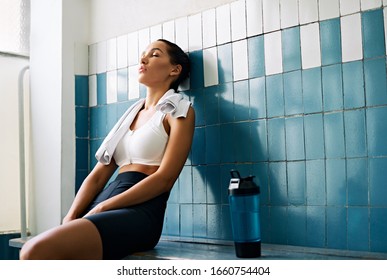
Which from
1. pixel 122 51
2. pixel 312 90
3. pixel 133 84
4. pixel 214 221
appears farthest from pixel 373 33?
pixel 122 51

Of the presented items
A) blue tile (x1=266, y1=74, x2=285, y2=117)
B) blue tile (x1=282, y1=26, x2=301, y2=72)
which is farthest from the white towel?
blue tile (x1=282, y1=26, x2=301, y2=72)

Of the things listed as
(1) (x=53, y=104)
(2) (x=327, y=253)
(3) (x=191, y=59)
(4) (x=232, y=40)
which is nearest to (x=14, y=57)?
(1) (x=53, y=104)

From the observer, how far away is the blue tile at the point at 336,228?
174 centimetres

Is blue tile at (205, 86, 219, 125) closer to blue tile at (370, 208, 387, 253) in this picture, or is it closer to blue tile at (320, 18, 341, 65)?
blue tile at (320, 18, 341, 65)

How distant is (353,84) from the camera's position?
174cm

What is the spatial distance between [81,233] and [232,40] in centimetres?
105

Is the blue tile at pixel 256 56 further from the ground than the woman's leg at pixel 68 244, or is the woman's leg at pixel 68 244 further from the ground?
the blue tile at pixel 256 56

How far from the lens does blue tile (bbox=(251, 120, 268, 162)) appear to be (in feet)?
6.45

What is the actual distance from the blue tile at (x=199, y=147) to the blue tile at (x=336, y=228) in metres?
0.64

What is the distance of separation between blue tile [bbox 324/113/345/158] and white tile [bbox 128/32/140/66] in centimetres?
113

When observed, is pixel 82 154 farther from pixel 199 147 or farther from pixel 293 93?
pixel 293 93

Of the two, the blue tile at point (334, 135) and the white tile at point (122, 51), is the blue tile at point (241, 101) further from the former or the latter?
the white tile at point (122, 51)

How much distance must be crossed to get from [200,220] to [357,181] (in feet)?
2.45

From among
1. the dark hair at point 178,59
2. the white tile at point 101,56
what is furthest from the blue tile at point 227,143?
the white tile at point 101,56
